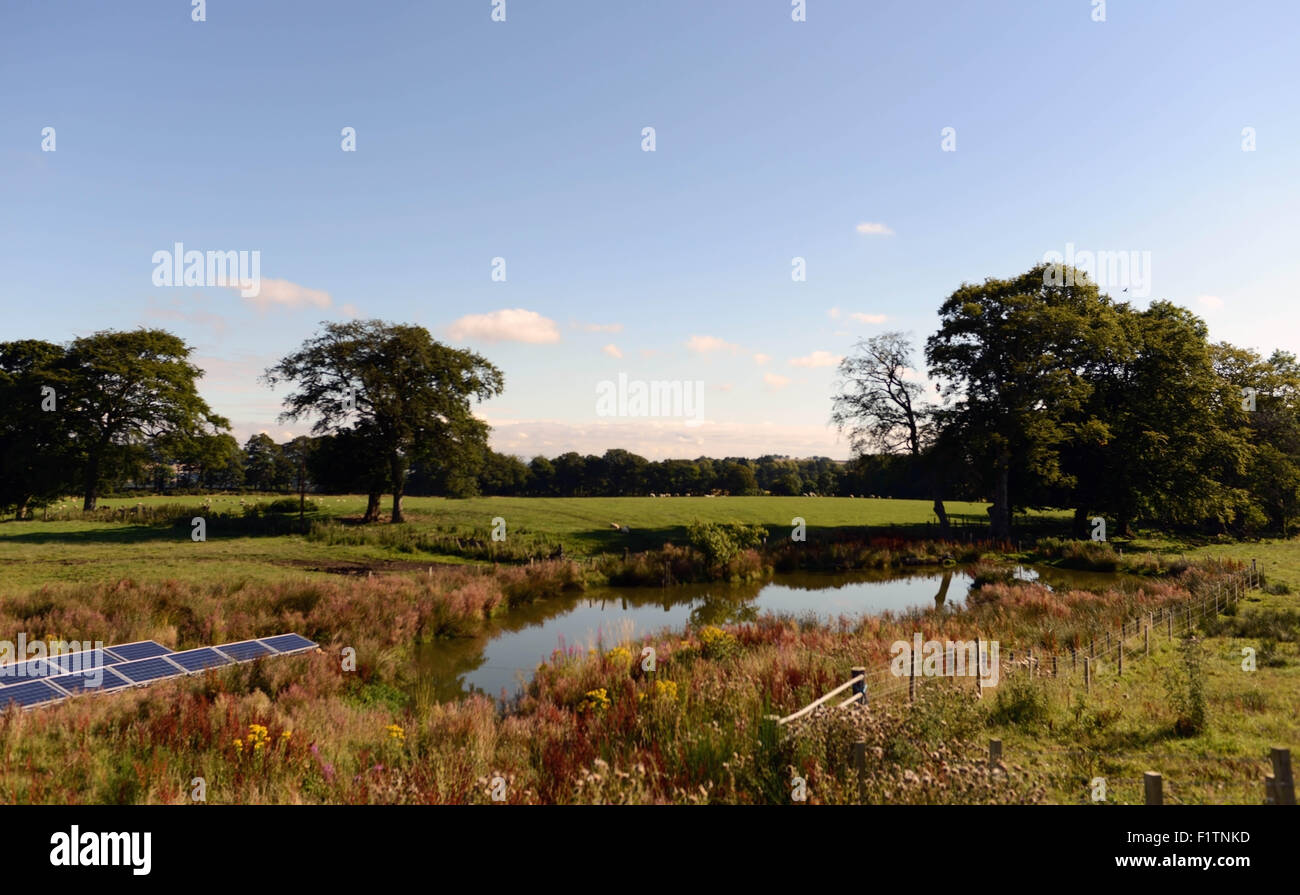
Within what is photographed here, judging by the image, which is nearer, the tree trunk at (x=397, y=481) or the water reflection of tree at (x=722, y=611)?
the water reflection of tree at (x=722, y=611)

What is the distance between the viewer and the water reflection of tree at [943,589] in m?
25.8

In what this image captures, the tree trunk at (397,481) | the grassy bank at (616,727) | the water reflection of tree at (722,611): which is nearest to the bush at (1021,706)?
the grassy bank at (616,727)

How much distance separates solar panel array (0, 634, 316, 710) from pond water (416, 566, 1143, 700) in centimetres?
408

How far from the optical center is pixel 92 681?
10.4m

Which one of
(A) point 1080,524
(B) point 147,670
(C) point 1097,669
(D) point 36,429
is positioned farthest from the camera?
(D) point 36,429

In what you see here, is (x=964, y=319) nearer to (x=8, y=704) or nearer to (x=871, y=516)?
(x=871, y=516)

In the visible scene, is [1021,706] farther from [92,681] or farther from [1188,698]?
[92,681]

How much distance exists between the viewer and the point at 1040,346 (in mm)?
36312

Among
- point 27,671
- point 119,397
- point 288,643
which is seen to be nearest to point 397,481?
point 119,397

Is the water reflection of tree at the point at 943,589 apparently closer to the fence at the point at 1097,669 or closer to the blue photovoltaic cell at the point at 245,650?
the fence at the point at 1097,669

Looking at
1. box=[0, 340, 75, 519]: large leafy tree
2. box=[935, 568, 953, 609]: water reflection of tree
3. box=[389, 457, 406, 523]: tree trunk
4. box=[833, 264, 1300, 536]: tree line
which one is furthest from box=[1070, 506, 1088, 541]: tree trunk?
box=[0, 340, 75, 519]: large leafy tree

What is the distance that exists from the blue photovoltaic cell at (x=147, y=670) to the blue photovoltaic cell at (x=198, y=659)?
0.20 m

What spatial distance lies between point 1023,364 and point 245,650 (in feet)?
129
